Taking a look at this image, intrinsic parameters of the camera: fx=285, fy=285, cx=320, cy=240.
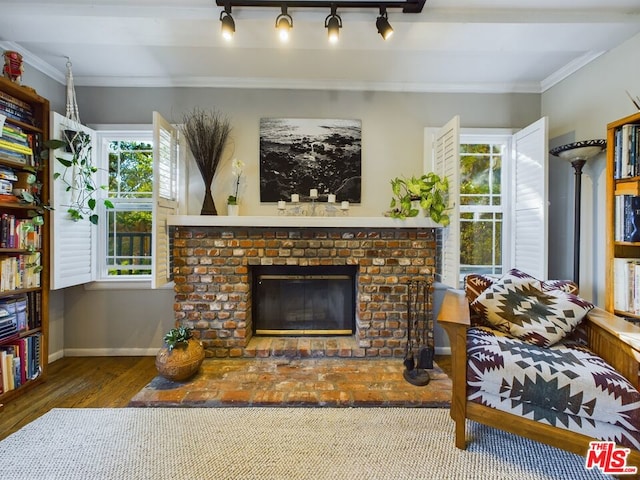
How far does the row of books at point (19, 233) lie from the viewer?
1.87m

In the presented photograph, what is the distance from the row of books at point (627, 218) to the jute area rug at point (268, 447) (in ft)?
4.13

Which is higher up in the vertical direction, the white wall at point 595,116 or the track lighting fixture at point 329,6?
the track lighting fixture at point 329,6

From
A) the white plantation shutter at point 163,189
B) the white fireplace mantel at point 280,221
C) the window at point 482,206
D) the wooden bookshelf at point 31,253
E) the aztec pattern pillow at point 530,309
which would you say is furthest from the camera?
the window at point 482,206

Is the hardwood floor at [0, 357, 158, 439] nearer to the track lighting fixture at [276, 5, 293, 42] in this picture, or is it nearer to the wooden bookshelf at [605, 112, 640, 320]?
A: the track lighting fixture at [276, 5, 293, 42]

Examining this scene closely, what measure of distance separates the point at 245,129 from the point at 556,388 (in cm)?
270

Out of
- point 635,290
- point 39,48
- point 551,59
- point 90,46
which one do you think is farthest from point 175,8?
point 635,290

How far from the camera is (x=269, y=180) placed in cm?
254

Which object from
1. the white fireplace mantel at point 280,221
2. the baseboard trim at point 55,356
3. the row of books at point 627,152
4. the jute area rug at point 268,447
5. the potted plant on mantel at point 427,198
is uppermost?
the row of books at point 627,152

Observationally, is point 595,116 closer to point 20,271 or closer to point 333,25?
point 333,25

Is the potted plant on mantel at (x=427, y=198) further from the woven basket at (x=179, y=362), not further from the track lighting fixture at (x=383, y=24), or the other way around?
the woven basket at (x=179, y=362)

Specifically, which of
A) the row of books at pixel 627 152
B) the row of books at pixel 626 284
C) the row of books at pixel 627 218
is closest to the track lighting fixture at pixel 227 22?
the row of books at pixel 627 152

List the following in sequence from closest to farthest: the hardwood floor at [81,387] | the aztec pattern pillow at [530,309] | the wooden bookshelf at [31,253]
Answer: the aztec pattern pillow at [530,309] → the hardwood floor at [81,387] → the wooden bookshelf at [31,253]

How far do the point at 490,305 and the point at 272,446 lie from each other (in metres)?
1.47

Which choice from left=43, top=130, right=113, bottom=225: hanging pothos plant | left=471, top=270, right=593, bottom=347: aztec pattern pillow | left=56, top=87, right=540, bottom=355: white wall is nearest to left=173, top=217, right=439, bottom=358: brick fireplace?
left=56, top=87, right=540, bottom=355: white wall
